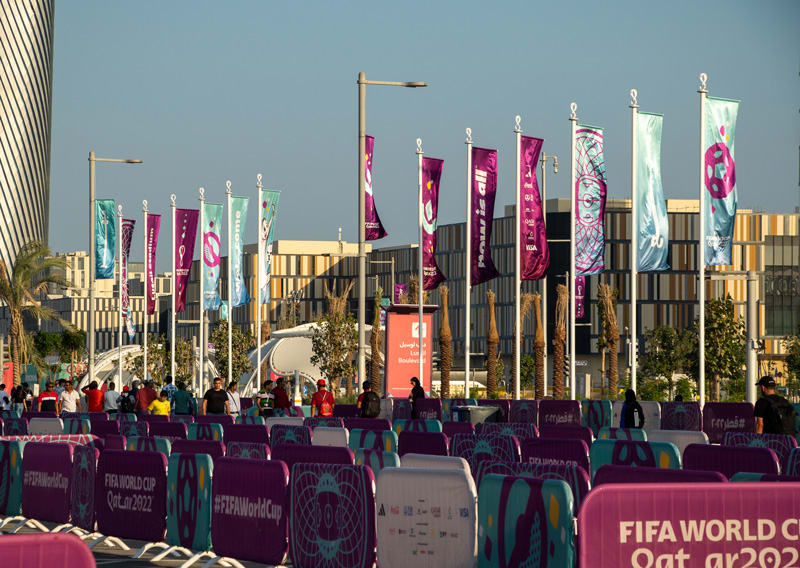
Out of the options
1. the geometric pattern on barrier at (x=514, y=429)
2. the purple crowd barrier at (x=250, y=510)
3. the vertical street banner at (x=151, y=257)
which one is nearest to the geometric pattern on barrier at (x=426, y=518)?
the purple crowd barrier at (x=250, y=510)

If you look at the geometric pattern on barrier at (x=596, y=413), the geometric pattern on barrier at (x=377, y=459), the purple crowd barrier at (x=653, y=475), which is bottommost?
the geometric pattern on barrier at (x=596, y=413)

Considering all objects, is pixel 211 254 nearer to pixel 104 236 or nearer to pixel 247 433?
pixel 104 236

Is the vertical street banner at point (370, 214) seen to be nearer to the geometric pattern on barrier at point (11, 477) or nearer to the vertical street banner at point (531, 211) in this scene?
the vertical street banner at point (531, 211)

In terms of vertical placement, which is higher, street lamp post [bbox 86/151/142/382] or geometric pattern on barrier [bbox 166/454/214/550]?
street lamp post [bbox 86/151/142/382]

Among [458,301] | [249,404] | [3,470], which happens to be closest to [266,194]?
[249,404]

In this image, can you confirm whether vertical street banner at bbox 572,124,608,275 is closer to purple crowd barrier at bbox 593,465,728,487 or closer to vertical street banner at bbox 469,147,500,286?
vertical street banner at bbox 469,147,500,286

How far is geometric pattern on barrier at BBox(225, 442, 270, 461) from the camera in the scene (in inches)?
601

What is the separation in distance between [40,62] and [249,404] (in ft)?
468

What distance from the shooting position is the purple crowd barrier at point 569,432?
1764cm

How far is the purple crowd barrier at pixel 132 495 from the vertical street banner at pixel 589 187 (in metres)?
23.0

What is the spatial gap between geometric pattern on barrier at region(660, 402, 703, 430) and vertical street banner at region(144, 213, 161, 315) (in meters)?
22.4

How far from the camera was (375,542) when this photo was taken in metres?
10.7

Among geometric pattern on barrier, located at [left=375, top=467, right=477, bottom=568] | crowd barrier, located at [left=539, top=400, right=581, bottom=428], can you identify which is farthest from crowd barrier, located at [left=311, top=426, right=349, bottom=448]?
crowd barrier, located at [left=539, top=400, right=581, bottom=428]

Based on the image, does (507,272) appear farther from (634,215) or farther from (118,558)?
(118,558)
